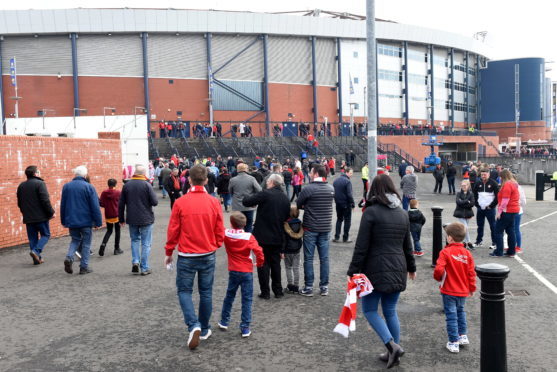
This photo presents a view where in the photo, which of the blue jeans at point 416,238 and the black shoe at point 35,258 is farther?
the blue jeans at point 416,238

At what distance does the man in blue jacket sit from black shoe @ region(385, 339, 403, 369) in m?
5.69

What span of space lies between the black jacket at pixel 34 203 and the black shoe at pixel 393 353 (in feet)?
23.0

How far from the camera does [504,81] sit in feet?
234

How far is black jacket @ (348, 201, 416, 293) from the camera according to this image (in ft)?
15.3

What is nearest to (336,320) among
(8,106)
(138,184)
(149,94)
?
(138,184)

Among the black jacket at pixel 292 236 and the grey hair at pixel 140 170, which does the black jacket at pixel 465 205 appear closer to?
the black jacket at pixel 292 236

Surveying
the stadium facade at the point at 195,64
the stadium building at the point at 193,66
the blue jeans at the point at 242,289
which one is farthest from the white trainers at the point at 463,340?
the stadium facade at the point at 195,64

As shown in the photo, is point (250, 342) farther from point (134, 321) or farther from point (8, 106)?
point (8, 106)

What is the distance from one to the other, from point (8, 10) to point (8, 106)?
789 cm

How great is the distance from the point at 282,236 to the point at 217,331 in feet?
5.57

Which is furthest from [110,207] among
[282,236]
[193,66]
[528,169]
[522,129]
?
[522,129]

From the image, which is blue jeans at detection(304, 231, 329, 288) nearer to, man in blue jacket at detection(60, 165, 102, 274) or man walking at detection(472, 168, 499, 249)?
man in blue jacket at detection(60, 165, 102, 274)

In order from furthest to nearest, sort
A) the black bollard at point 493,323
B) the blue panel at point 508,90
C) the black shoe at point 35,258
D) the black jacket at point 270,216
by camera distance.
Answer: the blue panel at point 508,90 < the black shoe at point 35,258 < the black jacket at point 270,216 < the black bollard at point 493,323

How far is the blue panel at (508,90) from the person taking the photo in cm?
7125
